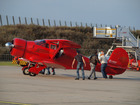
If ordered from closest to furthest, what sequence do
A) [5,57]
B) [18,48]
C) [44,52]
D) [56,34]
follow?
[18,48]
[44,52]
[5,57]
[56,34]

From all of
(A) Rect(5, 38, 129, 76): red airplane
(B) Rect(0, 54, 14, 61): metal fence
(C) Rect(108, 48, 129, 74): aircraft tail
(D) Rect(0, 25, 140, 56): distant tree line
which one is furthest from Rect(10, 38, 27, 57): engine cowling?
(D) Rect(0, 25, 140, 56): distant tree line

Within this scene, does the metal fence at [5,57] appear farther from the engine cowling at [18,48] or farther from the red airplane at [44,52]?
the engine cowling at [18,48]

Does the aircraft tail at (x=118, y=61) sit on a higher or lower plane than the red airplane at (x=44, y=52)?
lower

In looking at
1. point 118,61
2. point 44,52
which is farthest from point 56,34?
point 44,52

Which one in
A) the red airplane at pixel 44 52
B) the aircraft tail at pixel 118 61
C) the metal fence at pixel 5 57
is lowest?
the metal fence at pixel 5 57

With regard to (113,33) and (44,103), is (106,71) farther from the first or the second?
(113,33)

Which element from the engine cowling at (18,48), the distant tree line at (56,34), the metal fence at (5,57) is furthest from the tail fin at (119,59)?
the distant tree line at (56,34)

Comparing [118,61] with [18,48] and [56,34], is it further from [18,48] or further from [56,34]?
[56,34]

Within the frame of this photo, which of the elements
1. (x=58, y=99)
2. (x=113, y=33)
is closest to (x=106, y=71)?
(x=58, y=99)

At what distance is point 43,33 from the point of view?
2196 inches

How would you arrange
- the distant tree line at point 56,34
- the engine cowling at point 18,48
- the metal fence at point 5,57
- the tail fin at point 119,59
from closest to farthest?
1. the engine cowling at point 18,48
2. the tail fin at point 119,59
3. the metal fence at point 5,57
4. the distant tree line at point 56,34

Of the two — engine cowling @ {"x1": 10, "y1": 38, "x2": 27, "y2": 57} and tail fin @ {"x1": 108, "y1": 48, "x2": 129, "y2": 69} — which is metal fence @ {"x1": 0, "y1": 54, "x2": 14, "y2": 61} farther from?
tail fin @ {"x1": 108, "y1": 48, "x2": 129, "y2": 69}

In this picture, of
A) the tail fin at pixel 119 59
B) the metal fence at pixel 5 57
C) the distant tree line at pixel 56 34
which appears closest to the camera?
the tail fin at pixel 119 59

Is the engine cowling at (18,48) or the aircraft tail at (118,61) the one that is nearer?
the engine cowling at (18,48)
